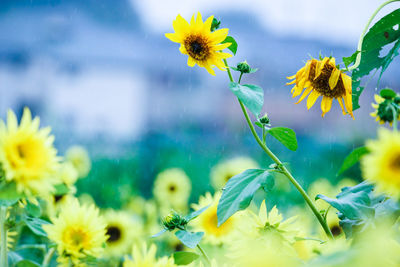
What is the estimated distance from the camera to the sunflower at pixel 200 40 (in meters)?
0.57

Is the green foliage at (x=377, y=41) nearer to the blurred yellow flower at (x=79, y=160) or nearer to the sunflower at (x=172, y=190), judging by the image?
the sunflower at (x=172, y=190)

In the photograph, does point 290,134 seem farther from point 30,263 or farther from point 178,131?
point 178,131

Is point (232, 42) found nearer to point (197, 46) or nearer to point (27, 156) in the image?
point (197, 46)

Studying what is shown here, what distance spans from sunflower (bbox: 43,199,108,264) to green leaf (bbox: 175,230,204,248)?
12cm

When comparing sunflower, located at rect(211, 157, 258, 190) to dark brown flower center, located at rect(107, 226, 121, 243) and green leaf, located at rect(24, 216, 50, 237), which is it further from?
green leaf, located at rect(24, 216, 50, 237)

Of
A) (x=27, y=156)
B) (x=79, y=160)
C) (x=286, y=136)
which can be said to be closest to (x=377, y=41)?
(x=286, y=136)

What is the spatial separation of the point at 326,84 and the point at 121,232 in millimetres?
665

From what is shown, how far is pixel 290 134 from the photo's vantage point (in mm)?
525

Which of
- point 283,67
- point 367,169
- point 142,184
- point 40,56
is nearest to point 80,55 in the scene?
point 40,56

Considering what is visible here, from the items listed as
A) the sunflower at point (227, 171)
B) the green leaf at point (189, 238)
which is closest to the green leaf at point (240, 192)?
the green leaf at point (189, 238)

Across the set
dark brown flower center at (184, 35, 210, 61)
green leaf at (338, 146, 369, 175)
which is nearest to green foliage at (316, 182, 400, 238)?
green leaf at (338, 146, 369, 175)

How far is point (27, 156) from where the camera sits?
323 mm

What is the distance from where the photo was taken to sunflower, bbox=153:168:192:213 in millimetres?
1589

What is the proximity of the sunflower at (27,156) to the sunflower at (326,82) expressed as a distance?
Result: 1.04ft
